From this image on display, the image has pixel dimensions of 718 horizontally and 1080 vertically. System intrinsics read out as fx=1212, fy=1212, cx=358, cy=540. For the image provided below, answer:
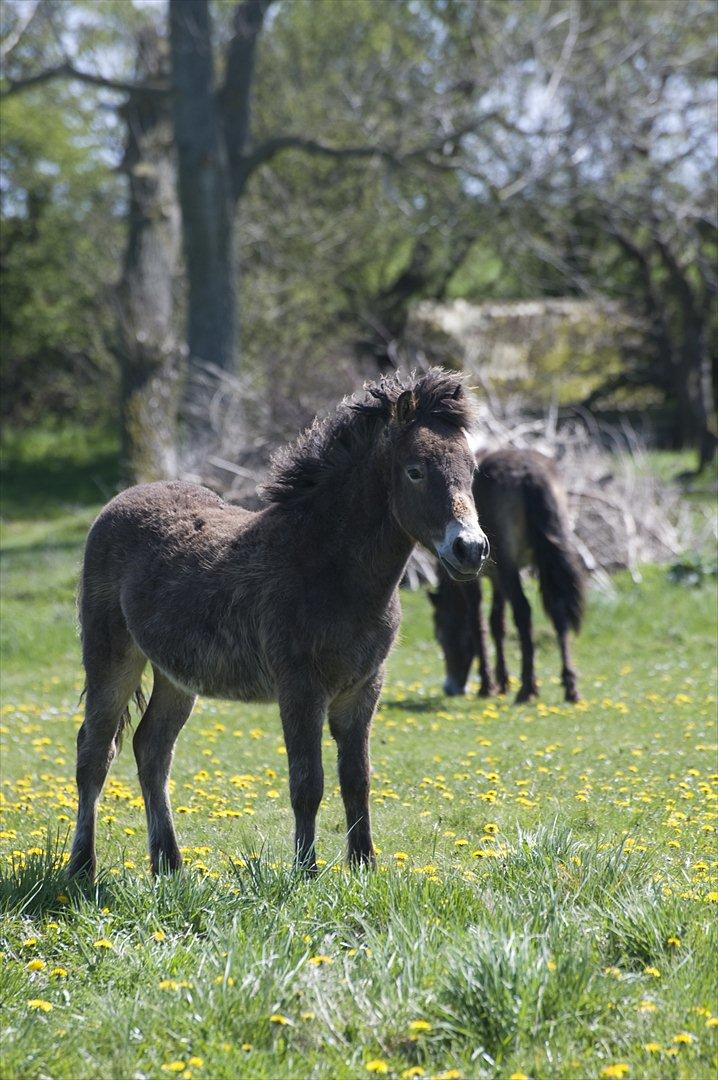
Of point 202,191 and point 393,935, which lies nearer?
point 393,935

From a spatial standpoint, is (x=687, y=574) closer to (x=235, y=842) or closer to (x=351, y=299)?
(x=235, y=842)

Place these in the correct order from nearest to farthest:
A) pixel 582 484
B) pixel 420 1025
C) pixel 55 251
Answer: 1. pixel 420 1025
2. pixel 582 484
3. pixel 55 251

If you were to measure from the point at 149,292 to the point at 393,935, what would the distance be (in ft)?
65.0

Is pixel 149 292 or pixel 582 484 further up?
pixel 149 292

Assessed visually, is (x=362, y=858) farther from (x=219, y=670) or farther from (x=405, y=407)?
(x=405, y=407)

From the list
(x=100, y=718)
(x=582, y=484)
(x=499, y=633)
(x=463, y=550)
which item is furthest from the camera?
(x=582, y=484)

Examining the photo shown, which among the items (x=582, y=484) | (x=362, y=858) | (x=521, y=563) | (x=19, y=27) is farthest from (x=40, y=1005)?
(x=19, y=27)

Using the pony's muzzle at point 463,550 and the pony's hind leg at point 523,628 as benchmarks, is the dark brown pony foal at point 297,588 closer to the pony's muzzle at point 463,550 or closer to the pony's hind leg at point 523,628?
the pony's muzzle at point 463,550

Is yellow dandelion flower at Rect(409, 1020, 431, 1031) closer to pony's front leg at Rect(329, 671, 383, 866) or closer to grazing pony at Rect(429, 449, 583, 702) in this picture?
pony's front leg at Rect(329, 671, 383, 866)

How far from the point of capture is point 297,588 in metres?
5.50

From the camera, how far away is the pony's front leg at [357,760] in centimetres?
566

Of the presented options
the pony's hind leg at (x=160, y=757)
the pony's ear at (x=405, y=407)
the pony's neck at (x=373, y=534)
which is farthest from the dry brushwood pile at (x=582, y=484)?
the pony's ear at (x=405, y=407)

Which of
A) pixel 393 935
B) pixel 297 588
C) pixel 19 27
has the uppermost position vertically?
pixel 19 27

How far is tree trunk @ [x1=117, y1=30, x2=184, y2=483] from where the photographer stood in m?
20.6
